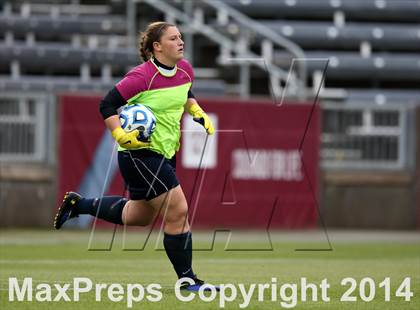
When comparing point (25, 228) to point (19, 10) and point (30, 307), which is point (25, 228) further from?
point (30, 307)

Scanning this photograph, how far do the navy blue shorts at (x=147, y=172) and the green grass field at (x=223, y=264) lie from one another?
74 centimetres

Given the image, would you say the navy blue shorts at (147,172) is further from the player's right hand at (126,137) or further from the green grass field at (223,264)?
the green grass field at (223,264)

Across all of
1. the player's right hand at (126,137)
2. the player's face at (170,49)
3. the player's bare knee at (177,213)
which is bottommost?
the player's bare knee at (177,213)

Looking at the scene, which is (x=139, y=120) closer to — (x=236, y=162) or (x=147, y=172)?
(x=147, y=172)

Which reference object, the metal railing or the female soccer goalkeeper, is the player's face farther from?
the metal railing

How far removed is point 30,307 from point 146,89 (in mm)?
2060

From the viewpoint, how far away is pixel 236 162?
62.7 feet

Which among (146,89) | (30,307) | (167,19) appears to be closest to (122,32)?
(167,19)

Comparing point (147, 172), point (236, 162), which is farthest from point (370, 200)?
point (147, 172)

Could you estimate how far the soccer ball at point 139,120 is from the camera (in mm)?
8203

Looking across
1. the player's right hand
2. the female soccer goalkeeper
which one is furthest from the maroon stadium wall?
the player's right hand

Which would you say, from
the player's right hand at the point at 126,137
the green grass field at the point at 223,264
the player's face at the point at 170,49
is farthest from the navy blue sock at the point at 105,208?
the player's face at the point at 170,49

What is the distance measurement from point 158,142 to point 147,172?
0.28m

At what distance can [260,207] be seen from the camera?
62.8 ft
